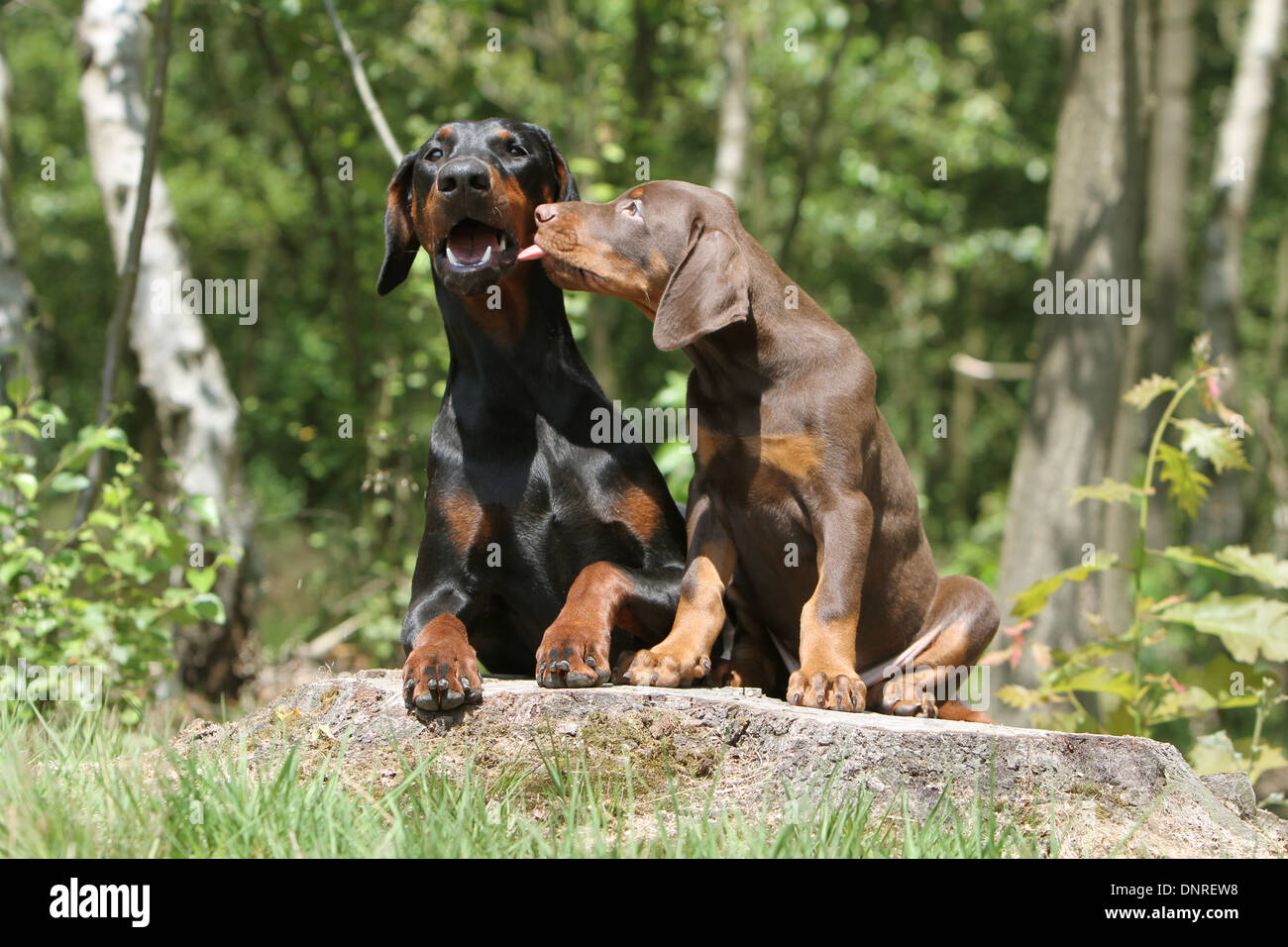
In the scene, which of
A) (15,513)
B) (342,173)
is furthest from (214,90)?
(15,513)

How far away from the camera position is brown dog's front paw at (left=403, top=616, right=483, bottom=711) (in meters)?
3.29

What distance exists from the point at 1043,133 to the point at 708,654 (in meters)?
16.3

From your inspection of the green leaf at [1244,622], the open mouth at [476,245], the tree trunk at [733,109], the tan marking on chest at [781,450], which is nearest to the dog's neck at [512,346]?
the open mouth at [476,245]

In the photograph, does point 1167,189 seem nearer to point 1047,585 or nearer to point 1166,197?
point 1166,197

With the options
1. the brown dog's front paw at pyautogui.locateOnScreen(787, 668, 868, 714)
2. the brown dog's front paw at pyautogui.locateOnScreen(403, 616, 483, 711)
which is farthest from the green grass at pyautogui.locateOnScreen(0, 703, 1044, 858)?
the brown dog's front paw at pyautogui.locateOnScreen(787, 668, 868, 714)

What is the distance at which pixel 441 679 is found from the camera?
3.30 m

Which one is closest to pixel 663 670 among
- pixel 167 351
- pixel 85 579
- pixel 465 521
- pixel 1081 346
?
pixel 465 521

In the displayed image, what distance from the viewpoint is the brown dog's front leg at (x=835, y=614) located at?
11.4ft

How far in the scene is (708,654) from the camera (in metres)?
3.64

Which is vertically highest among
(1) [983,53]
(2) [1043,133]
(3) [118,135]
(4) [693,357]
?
(1) [983,53]

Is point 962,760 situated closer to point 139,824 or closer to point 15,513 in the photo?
point 139,824

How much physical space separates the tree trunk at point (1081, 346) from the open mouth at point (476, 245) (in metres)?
4.41

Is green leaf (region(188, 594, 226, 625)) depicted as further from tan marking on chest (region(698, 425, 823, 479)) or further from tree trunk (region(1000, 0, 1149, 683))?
tree trunk (region(1000, 0, 1149, 683))
